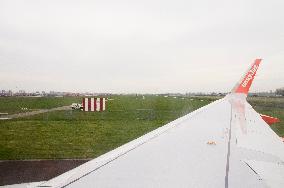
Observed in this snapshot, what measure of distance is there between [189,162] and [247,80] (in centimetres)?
693

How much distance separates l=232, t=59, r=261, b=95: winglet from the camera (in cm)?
885

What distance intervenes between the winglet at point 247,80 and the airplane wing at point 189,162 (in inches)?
167

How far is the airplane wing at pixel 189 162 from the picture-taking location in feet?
7.52

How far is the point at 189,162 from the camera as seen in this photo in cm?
299

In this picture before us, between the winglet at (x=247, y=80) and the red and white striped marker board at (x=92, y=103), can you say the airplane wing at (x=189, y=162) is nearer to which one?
the winglet at (x=247, y=80)

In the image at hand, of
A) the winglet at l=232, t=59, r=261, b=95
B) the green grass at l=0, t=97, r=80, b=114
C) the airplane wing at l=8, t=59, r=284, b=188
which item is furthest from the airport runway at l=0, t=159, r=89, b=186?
the green grass at l=0, t=97, r=80, b=114

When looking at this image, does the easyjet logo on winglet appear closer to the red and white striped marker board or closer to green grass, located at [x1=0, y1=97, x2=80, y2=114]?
the red and white striped marker board

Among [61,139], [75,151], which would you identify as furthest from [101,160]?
[61,139]

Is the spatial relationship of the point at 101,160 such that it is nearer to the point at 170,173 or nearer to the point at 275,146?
the point at 170,173

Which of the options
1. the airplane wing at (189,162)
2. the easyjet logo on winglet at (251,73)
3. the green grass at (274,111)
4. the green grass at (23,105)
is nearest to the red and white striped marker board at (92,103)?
the green grass at (23,105)

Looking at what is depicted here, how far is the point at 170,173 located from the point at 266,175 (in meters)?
0.84

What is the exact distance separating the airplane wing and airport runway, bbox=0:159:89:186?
5.45 metres

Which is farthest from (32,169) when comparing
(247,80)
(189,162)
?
(189,162)

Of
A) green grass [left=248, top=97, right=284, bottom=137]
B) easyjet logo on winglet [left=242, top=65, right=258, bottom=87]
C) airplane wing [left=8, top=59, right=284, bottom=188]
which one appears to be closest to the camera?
airplane wing [left=8, top=59, right=284, bottom=188]
